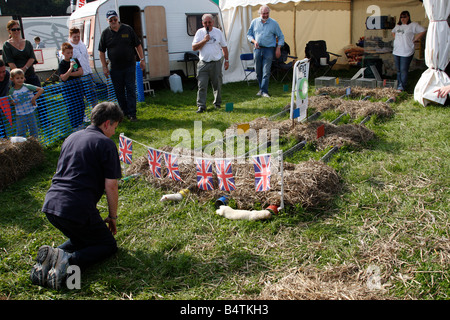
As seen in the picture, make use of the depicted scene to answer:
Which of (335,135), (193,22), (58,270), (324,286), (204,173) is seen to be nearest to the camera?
(324,286)

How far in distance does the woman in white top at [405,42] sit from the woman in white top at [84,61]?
7.06 meters

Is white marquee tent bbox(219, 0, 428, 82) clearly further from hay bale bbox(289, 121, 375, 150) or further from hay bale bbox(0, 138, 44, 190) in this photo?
hay bale bbox(0, 138, 44, 190)

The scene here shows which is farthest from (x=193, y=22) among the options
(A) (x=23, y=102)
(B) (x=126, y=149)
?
(B) (x=126, y=149)

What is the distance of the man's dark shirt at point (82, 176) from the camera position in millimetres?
3072

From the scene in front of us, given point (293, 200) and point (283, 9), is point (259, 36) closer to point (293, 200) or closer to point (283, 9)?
point (283, 9)

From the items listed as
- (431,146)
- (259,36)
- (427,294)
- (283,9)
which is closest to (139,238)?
(427,294)

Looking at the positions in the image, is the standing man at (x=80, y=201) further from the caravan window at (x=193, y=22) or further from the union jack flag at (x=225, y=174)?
the caravan window at (x=193, y=22)

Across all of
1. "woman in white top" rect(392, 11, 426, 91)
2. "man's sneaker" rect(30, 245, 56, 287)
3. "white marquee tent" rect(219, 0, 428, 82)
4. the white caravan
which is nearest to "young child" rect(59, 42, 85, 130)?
the white caravan

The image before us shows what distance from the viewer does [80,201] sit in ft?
10.1

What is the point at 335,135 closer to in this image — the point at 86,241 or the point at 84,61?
the point at 86,241

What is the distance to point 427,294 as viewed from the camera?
8.75 feet

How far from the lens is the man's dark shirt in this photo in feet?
10.1

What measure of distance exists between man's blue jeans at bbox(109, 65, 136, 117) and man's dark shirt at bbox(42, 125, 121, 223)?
15.5 ft

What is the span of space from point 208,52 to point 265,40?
6.72 feet
